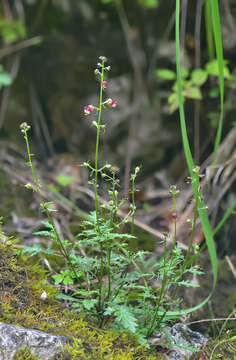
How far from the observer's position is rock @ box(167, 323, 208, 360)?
1420 mm

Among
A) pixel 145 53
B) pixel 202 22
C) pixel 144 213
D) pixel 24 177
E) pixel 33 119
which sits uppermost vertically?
pixel 202 22

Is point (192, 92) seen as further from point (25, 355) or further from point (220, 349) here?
point (25, 355)

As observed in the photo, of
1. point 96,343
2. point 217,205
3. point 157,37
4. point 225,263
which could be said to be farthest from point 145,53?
point 96,343

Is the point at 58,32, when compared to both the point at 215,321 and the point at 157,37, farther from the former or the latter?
the point at 215,321

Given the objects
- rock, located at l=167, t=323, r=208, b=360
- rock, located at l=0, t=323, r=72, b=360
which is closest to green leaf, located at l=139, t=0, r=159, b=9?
rock, located at l=167, t=323, r=208, b=360

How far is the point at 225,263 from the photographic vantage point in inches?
88.4

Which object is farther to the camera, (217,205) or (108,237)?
(217,205)

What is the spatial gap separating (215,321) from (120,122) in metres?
2.42

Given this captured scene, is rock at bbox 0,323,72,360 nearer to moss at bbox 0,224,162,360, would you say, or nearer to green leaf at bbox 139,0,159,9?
moss at bbox 0,224,162,360

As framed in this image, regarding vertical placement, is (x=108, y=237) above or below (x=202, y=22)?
below

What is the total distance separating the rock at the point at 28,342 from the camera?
1.19 metres

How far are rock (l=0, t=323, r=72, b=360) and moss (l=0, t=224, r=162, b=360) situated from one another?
2cm

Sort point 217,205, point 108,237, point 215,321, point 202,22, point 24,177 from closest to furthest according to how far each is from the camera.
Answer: point 108,237 < point 215,321 < point 217,205 < point 24,177 < point 202,22

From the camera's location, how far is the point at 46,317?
1434 mm
